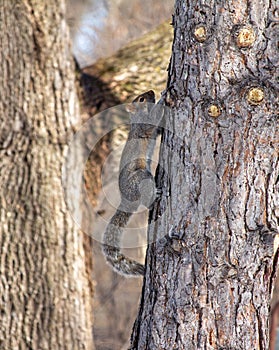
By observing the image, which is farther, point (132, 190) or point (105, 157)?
point (105, 157)

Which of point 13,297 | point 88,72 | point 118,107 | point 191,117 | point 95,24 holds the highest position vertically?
point 95,24

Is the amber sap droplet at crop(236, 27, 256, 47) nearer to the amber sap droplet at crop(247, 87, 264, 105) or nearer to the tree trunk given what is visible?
the amber sap droplet at crop(247, 87, 264, 105)

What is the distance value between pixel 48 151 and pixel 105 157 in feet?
1.72

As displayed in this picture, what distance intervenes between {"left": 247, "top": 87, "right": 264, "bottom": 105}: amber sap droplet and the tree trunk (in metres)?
2.51

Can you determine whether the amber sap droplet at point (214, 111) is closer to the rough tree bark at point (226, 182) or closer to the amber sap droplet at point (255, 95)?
the rough tree bark at point (226, 182)

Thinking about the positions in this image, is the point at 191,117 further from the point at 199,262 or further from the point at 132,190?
the point at 132,190

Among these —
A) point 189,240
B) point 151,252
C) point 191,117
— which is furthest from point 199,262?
point 191,117

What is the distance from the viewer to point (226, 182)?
2.06 metres

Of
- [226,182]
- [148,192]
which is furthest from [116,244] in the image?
Answer: [226,182]

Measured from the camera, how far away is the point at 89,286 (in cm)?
461

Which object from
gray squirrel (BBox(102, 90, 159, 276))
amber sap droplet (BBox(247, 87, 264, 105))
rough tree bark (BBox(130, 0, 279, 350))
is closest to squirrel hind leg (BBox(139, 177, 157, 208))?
gray squirrel (BBox(102, 90, 159, 276))

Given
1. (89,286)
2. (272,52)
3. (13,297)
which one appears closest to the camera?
(272,52)

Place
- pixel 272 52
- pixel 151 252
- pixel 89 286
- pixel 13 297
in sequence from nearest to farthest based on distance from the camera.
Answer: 1. pixel 272 52
2. pixel 151 252
3. pixel 13 297
4. pixel 89 286

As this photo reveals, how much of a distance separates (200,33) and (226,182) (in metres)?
0.49
